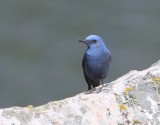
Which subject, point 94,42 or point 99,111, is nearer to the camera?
point 99,111

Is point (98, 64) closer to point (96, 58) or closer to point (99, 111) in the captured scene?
point (96, 58)

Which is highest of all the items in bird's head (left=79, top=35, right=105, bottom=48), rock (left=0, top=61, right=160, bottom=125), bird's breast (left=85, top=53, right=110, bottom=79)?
bird's head (left=79, top=35, right=105, bottom=48)

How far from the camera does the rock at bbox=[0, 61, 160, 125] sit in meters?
4.33

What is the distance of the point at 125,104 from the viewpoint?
15.0 ft

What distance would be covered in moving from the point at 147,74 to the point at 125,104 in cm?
71

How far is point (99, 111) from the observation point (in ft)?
14.8

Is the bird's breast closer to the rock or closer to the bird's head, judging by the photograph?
the bird's head

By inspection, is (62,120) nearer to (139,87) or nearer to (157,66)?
(139,87)

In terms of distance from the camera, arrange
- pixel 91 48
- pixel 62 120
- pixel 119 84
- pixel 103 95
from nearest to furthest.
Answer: pixel 62 120, pixel 103 95, pixel 119 84, pixel 91 48

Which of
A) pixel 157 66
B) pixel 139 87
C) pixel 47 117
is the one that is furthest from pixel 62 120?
pixel 157 66

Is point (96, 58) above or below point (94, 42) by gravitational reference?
below

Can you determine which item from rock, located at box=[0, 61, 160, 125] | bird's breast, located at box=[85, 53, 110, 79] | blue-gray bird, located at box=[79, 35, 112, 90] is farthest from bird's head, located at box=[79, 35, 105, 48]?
rock, located at box=[0, 61, 160, 125]

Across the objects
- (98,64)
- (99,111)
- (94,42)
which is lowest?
(99,111)

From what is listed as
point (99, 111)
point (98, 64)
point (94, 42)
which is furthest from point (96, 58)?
point (99, 111)
